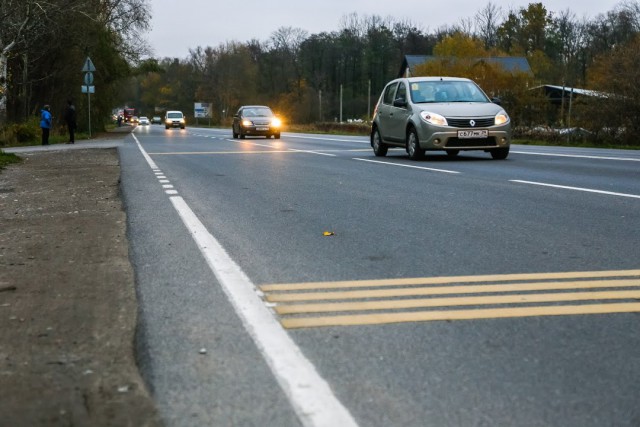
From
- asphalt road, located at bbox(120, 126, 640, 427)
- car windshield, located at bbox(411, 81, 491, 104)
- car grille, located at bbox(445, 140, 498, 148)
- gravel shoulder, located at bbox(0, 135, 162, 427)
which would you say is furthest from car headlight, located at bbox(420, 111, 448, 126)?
gravel shoulder, located at bbox(0, 135, 162, 427)

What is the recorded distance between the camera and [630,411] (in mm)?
3016

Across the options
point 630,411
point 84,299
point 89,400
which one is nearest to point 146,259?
point 84,299

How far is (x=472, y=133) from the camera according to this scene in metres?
17.4

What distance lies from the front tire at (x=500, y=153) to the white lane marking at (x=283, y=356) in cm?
1297

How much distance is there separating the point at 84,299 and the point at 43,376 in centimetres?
146

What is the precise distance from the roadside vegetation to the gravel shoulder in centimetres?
2083

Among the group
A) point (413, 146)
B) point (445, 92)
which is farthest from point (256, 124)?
point (413, 146)

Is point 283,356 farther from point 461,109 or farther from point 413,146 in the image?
point 413,146

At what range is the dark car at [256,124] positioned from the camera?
1543 inches

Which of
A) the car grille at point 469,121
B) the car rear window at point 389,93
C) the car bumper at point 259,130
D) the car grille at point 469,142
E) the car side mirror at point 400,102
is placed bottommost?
the car bumper at point 259,130

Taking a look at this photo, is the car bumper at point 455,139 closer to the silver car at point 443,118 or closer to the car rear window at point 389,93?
the silver car at point 443,118

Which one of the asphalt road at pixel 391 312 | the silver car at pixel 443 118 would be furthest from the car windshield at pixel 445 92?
the asphalt road at pixel 391 312

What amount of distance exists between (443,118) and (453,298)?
12848 mm

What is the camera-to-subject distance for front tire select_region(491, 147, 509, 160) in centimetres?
1820
